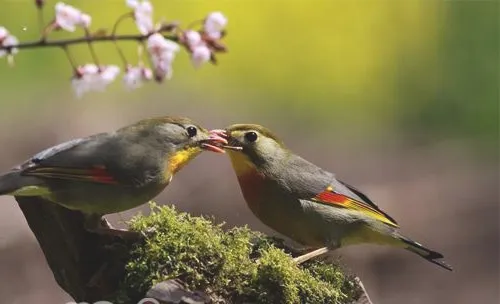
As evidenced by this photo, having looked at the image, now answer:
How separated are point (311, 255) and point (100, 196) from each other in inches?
21.8

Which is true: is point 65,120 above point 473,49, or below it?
below

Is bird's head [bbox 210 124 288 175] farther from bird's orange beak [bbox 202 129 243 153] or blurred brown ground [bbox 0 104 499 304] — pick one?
blurred brown ground [bbox 0 104 499 304]

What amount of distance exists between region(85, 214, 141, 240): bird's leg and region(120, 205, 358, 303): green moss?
0.03 m

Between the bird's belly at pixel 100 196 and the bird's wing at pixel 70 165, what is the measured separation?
0.02 metres

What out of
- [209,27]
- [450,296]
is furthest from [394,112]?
[209,27]

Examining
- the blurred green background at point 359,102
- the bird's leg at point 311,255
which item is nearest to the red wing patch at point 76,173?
the bird's leg at point 311,255

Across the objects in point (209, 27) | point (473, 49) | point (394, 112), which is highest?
point (209, 27)

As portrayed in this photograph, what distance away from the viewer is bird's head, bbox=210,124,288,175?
8.64ft

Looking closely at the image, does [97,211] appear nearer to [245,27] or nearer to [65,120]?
[65,120]

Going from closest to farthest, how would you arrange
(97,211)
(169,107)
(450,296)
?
(97,211), (450,296), (169,107)

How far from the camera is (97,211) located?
7.89 ft

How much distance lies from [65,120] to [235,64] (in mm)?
1339

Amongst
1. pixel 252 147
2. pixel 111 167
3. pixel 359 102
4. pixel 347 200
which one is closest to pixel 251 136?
pixel 252 147

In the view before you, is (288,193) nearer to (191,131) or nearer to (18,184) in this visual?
(191,131)
